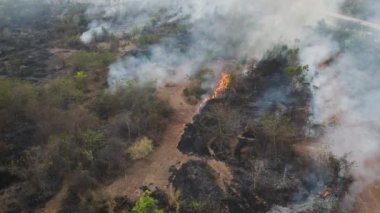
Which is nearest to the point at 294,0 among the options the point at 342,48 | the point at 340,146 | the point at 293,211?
the point at 342,48

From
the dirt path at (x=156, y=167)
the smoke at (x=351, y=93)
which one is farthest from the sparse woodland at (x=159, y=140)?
the smoke at (x=351, y=93)

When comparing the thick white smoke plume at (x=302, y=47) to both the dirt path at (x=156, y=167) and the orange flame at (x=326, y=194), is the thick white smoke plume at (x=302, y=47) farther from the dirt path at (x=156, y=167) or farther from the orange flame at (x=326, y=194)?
the dirt path at (x=156, y=167)

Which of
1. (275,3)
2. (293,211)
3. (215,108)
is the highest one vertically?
(275,3)

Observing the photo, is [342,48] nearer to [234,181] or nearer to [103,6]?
[234,181]

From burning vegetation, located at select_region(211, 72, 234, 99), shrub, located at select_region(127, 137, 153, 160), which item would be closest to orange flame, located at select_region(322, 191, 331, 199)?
shrub, located at select_region(127, 137, 153, 160)

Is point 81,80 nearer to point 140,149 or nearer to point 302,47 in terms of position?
point 140,149

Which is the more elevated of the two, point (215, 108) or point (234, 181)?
point (215, 108)
